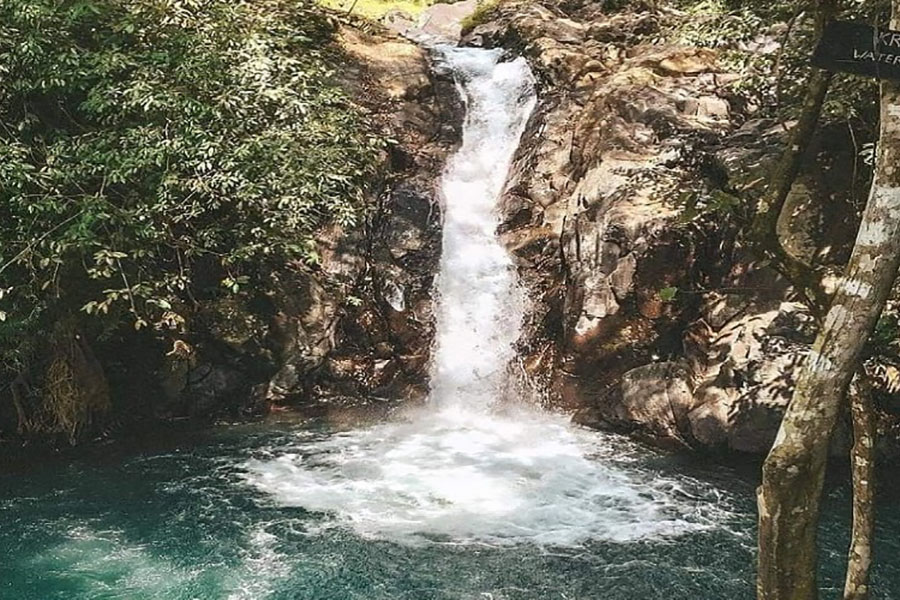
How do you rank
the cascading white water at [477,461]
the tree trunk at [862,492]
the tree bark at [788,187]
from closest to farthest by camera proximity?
the tree trunk at [862,492] → the tree bark at [788,187] → the cascading white water at [477,461]

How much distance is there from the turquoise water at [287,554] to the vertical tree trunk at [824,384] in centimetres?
320

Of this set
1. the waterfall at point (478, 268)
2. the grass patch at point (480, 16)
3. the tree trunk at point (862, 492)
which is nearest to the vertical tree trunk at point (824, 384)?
the tree trunk at point (862, 492)

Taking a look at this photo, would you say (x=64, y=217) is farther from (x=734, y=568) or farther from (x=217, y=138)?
(x=734, y=568)

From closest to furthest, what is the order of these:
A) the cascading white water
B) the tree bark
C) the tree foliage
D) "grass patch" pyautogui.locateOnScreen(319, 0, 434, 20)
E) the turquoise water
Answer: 1. the tree bark
2. the turquoise water
3. the tree foliage
4. the cascading white water
5. "grass patch" pyautogui.locateOnScreen(319, 0, 434, 20)

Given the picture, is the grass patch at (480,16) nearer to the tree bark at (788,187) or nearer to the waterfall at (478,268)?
the waterfall at (478,268)

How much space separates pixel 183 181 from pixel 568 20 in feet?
40.6

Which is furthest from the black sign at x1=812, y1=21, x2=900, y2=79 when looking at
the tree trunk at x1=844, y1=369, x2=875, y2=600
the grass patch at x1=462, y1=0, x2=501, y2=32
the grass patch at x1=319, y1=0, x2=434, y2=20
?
the grass patch at x1=319, y1=0, x2=434, y2=20

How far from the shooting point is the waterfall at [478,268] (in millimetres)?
12453

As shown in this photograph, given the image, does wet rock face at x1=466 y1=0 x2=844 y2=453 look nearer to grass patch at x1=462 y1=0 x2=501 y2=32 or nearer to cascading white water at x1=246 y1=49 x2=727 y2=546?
cascading white water at x1=246 y1=49 x2=727 y2=546

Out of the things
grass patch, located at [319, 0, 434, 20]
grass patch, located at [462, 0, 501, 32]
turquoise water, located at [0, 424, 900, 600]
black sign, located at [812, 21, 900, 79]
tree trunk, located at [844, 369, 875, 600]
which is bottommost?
turquoise water, located at [0, 424, 900, 600]

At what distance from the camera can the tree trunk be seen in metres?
4.02

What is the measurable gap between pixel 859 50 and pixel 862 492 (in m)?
2.20

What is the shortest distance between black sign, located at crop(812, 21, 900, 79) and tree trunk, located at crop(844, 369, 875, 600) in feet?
5.14

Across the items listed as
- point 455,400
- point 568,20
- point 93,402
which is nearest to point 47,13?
point 93,402
